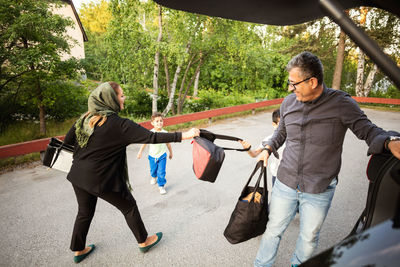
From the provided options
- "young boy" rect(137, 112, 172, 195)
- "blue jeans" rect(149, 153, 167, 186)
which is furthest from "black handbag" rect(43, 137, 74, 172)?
"blue jeans" rect(149, 153, 167, 186)

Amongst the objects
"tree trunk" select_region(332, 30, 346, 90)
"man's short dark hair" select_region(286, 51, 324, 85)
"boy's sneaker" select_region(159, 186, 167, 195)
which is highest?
"tree trunk" select_region(332, 30, 346, 90)

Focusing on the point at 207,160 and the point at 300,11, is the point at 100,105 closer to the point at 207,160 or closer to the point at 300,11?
the point at 207,160

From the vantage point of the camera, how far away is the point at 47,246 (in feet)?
10.4

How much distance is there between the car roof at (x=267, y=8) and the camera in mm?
934

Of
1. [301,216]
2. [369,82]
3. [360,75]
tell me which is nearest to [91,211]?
[301,216]

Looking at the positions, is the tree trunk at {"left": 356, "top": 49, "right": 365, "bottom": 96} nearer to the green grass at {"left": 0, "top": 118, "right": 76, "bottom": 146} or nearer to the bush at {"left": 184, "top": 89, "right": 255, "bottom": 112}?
the bush at {"left": 184, "top": 89, "right": 255, "bottom": 112}

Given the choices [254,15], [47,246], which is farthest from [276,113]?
[47,246]

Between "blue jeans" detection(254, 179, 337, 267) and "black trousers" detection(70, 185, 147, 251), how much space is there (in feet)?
4.87

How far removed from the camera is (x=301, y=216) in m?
2.18

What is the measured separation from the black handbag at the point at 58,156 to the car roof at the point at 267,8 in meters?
2.53

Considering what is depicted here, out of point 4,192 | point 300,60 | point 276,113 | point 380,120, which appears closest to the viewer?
point 300,60

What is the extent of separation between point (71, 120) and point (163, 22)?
624 centimetres

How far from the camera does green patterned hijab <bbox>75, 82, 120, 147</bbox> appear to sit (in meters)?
2.30

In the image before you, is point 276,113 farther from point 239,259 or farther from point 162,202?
point 162,202
